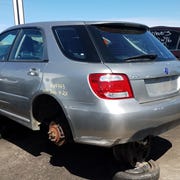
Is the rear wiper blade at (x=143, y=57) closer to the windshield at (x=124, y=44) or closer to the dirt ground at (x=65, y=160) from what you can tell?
the windshield at (x=124, y=44)

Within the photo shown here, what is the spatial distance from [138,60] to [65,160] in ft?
5.56

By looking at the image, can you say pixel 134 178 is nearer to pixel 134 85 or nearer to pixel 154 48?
pixel 134 85

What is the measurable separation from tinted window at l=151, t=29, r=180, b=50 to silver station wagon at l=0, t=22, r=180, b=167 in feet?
16.4

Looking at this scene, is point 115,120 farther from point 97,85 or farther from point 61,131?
point 61,131

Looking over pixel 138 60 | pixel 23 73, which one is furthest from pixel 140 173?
pixel 23 73

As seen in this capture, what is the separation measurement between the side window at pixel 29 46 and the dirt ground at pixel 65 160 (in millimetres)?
1304

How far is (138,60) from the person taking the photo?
3.89 meters

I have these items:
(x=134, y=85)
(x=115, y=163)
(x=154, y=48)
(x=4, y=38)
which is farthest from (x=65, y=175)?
(x=4, y=38)

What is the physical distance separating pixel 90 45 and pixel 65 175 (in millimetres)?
1523

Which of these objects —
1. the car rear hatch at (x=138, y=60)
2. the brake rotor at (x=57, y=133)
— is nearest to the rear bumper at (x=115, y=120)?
the car rear hatch at (x=138, y=60)

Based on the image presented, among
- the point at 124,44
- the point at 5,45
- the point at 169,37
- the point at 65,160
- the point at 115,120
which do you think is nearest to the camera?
the point at 115,120

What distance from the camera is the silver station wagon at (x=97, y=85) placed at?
3.59 metres

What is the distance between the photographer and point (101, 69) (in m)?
3.63

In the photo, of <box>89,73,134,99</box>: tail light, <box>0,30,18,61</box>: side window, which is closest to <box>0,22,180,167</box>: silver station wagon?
<box>89,73,134,99</box>: tail light
